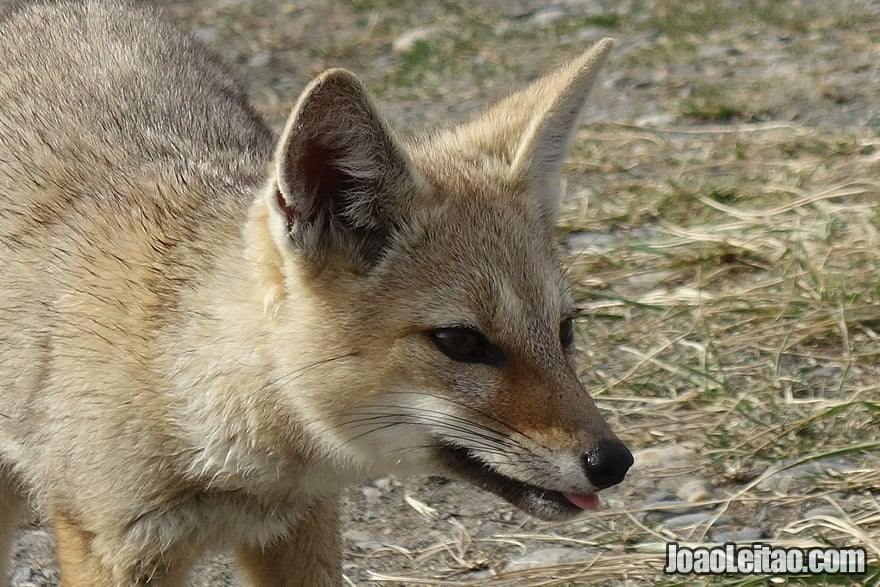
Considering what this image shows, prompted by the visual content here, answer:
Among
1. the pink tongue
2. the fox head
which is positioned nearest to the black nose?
the fox head

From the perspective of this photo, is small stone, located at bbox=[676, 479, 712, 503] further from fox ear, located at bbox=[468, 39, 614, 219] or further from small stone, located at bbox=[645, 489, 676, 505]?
fox ear, located at bbox=[468, 39, 614, 219]

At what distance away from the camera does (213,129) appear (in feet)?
14.3

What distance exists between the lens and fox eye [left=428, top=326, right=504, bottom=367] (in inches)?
127

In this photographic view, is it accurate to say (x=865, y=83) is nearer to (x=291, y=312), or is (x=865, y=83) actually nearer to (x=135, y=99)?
(x=135, y=99)

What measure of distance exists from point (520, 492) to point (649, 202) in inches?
141

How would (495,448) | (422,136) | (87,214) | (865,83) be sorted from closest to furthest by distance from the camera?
1. (495,448)
2. (87,214)
3. (422,136)
4. (865,83)

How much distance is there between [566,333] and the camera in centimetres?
348

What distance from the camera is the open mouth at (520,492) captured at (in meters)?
3.27

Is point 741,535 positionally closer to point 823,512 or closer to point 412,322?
point 823,512

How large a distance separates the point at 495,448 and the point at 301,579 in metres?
0.97

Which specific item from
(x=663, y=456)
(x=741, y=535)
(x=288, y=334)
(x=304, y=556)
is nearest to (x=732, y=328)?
(x=663, y=456)

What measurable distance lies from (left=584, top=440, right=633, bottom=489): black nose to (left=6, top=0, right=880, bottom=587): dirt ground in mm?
878

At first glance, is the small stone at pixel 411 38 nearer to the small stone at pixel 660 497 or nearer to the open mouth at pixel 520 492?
the small stone at pixel 660 497

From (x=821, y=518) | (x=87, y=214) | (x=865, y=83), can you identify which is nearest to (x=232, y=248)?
(x=87, y=214)
